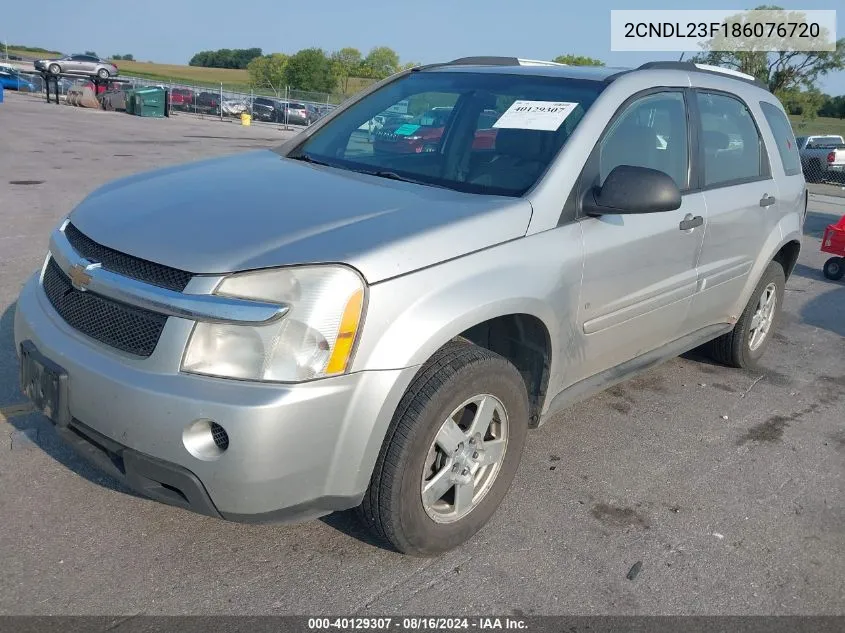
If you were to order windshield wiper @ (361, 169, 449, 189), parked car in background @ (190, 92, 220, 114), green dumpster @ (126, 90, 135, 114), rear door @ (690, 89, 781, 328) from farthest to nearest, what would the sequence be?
parked car in background @ (190, 92, 220, 114) → green dumpster @ (126, 90, 135, 114) → rear door @ (690, 89, 781, 328) → windshield wiper @ (361, 169, 449, 189)

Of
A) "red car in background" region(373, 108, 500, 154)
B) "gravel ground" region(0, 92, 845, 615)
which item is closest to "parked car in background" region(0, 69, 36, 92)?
"gravel ground" region(0, 92, 845, 615)

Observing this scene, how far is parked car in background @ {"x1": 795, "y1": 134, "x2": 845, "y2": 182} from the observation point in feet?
63.2

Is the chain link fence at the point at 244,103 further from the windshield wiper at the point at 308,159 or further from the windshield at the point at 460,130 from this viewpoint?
the windshield wiper at the point at 308,159

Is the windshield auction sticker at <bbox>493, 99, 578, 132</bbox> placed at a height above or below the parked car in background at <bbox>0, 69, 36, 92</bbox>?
below

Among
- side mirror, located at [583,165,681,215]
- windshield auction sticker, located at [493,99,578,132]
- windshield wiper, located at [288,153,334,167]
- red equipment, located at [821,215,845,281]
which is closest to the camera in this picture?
side mirror, located at [583,165,681,215]

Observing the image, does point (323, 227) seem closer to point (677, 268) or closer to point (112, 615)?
point (112, 615)

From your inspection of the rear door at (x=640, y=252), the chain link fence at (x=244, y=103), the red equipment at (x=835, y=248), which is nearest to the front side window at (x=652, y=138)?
the rear door at (x=640, y=252)

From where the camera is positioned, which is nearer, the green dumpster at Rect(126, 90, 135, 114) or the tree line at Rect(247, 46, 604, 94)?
the green dumpster at Rect(126, 90, 135, 114)

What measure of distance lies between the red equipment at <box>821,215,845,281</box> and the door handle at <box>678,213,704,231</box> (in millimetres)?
5123

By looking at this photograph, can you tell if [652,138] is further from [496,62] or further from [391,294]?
[391,294]

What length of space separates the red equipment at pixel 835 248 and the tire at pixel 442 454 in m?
6.58

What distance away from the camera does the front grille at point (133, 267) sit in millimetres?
2414

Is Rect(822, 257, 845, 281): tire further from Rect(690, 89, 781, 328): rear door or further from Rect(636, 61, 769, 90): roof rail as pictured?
Rect(690, 89, 781, 328): rear door

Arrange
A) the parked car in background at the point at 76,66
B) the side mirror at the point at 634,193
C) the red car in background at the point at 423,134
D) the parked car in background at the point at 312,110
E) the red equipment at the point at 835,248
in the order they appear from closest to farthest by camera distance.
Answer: the side mirror at the point at 634,193
the red car in background at the point at 423,134
the red equipment at the point at 835,248
the parked car in background at the point at 312,110
the parked car in background at the point at 76,66
